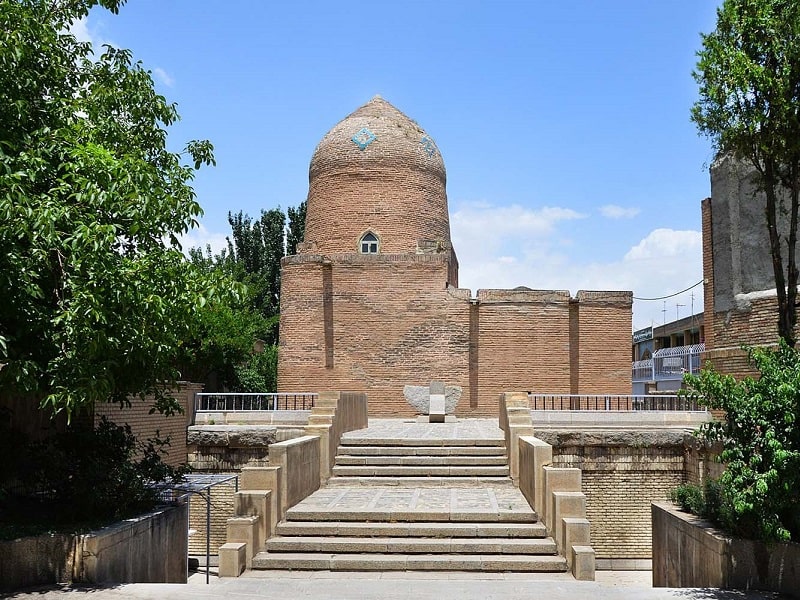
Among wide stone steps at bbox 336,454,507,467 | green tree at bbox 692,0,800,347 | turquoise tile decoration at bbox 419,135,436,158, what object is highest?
turquoise tile decoration at bbox 419,135,436,158

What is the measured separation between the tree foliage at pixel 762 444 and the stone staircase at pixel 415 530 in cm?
188

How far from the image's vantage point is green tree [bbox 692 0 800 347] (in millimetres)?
8836

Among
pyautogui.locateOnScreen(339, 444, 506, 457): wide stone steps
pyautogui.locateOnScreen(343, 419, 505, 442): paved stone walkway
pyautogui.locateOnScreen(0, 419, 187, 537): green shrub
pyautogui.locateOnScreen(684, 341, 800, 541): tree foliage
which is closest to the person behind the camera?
pyautogui.locateOnScreen(684, 341, 800, 541): tree foliage

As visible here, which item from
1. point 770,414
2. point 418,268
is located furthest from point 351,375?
point 770,414

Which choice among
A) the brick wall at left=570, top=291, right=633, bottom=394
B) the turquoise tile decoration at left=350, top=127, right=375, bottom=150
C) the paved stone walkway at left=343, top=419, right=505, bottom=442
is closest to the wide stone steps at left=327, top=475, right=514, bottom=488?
the paved stone walkway at left=343, top=419, right=505, bottom=442

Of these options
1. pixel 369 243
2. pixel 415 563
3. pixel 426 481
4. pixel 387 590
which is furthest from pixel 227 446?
pixel 369 243

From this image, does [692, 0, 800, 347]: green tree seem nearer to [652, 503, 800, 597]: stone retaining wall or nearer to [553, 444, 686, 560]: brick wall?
[652, 503, 800, 597]: stone retaining wall

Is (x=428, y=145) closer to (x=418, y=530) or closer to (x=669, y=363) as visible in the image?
(x=669, y=363)

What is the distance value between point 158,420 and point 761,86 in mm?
10562

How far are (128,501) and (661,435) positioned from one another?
9985 mm

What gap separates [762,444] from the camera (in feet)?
21.8

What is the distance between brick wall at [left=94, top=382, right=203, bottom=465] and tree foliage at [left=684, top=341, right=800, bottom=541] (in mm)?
7186

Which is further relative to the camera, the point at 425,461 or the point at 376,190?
the point at 376,190

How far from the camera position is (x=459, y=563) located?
298 inches
